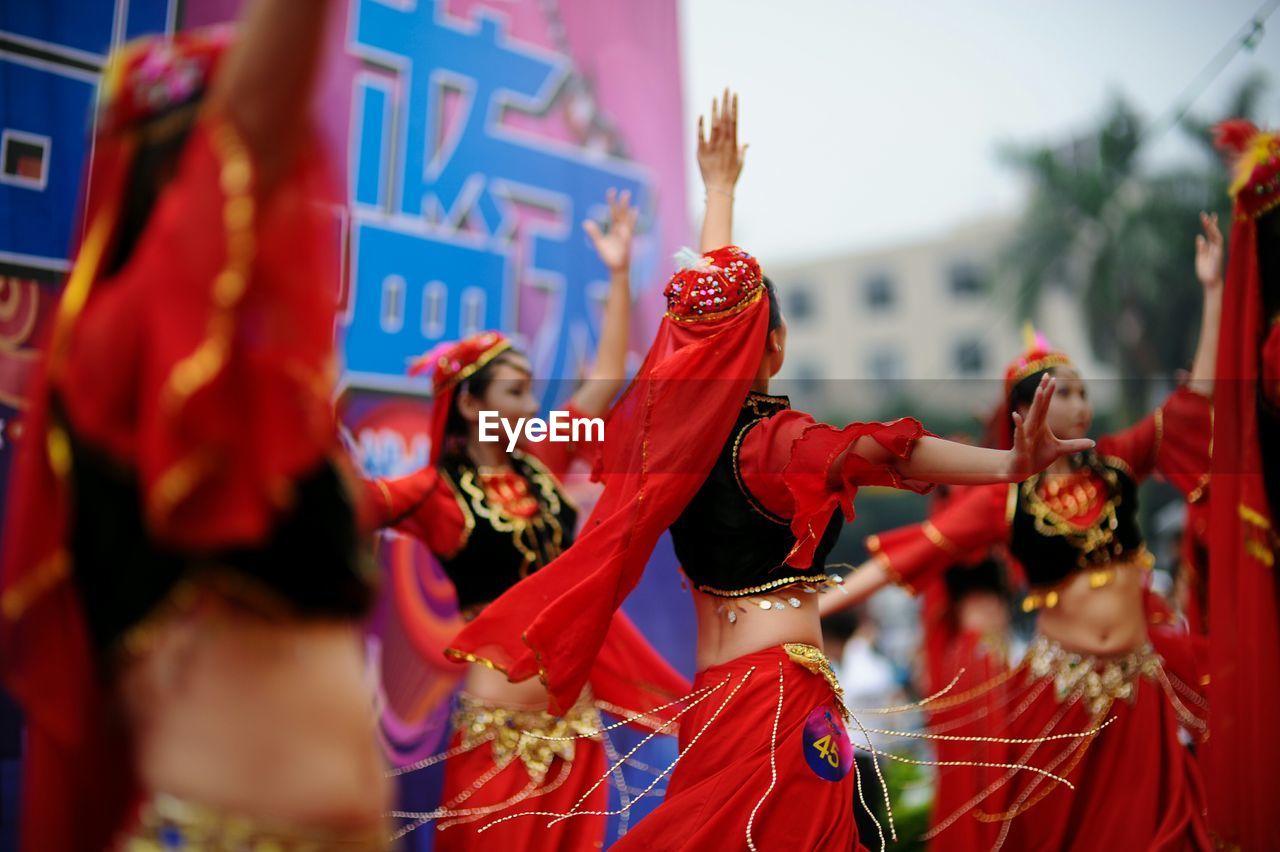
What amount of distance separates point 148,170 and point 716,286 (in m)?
1.49

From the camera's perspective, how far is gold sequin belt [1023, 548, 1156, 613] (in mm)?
3730

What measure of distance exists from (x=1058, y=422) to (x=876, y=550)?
0.71 metres

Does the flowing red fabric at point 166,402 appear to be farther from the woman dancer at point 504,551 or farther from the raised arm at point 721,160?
the raised arm at point 721,160

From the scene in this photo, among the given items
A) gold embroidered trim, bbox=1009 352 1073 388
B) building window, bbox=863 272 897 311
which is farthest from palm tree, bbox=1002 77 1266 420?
gold embroidered trim, bbox=1009 352 1073 388

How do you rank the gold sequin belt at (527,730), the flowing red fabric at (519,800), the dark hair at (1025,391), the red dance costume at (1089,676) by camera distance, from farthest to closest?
the dark hair at (1025,391) < the red dance costume at (1089,676) < the gold sequin belt at (527,730) < the flowing red fabric at (519,800)

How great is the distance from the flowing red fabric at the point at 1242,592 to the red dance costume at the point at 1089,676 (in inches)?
7.5

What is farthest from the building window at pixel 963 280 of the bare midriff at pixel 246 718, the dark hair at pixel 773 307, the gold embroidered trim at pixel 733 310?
the bare midriff at pixel 246 718

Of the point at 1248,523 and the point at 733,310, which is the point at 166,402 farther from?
the point at 1248,523

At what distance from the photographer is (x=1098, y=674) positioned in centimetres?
367

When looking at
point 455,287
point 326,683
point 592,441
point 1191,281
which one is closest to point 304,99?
point 326,683

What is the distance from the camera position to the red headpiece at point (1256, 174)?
3322 millimetres

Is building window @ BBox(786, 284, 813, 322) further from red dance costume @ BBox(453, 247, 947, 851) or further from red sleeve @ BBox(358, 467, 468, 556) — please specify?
red dance costume @ BBox(453, 247, 947, 851)

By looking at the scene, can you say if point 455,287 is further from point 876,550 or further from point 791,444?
point 791,444

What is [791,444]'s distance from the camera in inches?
102
